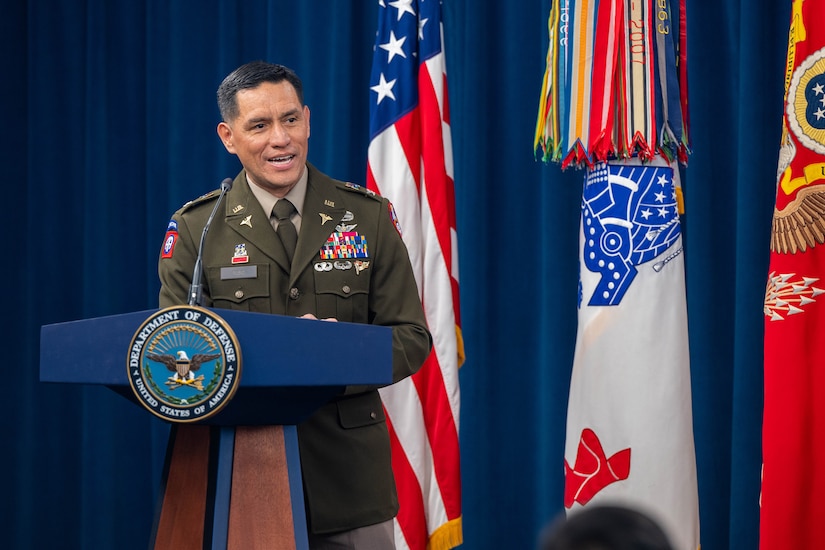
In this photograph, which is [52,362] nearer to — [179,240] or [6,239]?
[179,240]

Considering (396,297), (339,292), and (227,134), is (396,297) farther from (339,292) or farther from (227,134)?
(227,134)

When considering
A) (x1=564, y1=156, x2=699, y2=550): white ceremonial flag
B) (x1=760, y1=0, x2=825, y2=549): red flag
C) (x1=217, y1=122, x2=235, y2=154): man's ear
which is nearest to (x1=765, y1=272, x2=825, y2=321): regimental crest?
(x1=760, y1=0, x2=825, y2=549): red flag

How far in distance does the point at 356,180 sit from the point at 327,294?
1.96m

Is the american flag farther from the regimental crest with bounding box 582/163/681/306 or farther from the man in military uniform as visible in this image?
the man in military uniform

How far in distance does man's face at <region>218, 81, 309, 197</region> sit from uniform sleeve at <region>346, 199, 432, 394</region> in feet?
0.75

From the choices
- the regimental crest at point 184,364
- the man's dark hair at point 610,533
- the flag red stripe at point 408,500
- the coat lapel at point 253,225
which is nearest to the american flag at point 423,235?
the flag red stripe at point 408,500

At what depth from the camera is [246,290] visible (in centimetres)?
189

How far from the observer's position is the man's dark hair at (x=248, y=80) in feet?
6.52

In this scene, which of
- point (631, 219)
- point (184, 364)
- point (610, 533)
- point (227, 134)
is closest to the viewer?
point (610, 533)

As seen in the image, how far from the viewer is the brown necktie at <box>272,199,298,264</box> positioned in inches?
77.6

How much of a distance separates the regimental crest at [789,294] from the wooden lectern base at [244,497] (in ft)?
4.29

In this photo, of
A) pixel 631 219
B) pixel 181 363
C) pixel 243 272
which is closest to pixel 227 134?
pixel 243 272

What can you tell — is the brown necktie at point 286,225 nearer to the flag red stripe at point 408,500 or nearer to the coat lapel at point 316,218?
the coat lapel at point 316,218

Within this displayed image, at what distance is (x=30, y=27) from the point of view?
14.3ft
